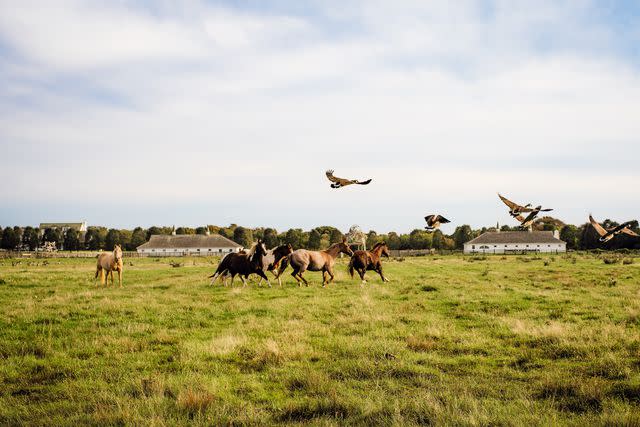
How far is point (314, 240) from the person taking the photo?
360 feet

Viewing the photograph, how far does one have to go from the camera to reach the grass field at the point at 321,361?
20.5ft

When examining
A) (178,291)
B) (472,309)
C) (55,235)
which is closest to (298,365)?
(472,309)

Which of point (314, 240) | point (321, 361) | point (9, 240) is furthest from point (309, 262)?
point (9, 240)

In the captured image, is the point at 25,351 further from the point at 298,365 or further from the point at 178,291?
the point at 178,291

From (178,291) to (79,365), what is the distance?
11203mm

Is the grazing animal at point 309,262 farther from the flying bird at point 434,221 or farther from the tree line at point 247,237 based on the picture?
the tree line at point 247,237

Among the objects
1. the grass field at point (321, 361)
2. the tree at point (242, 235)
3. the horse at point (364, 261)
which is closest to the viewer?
the grass field at point (321, 361)

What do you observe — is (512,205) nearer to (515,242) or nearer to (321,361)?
(321,361)

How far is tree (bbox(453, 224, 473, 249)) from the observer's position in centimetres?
11956

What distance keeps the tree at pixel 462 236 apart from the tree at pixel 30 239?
127 meters

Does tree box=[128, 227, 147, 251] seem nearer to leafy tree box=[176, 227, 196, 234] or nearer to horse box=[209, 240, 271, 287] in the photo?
leafy tree box=[176, 227, 196, 234]

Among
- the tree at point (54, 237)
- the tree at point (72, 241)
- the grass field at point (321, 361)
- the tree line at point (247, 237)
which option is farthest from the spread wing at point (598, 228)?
the tree at point (54, 237)

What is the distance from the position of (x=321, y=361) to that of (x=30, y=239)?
156671 mm

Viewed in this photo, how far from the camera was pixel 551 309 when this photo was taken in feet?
48.0
